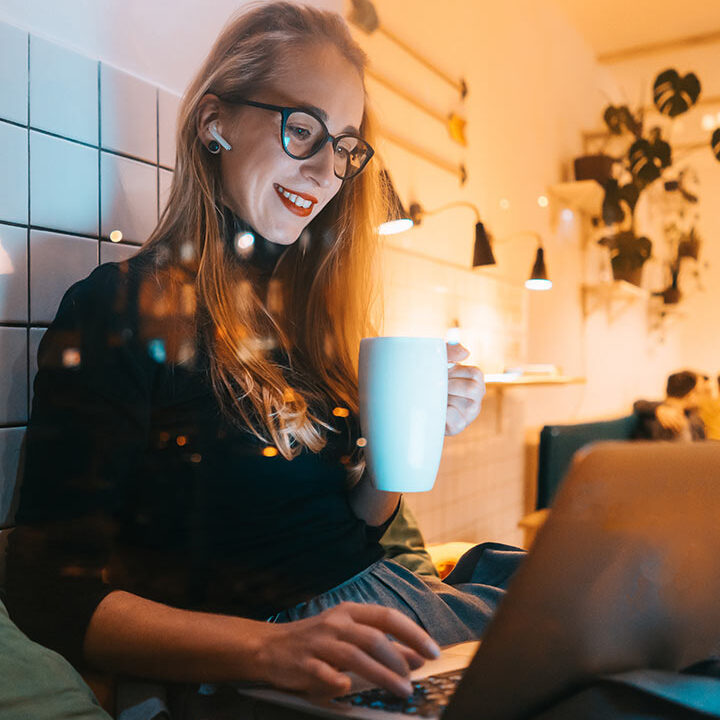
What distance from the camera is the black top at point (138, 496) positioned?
461 mm

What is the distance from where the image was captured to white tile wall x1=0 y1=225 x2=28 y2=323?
1.78ft

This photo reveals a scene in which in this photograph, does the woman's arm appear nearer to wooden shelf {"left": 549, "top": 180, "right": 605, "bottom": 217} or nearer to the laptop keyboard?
the laptop keyboard

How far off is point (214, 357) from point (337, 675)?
0.28 m

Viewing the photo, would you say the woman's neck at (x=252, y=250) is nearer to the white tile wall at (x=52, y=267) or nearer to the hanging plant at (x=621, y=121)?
the white tile wall at (x=52, y=267)

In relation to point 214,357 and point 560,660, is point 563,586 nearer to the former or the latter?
point 560,660

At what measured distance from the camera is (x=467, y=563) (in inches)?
24.0

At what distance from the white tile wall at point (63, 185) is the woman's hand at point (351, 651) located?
1.38 ft

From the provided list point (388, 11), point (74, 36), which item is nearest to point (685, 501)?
point (74, 36)

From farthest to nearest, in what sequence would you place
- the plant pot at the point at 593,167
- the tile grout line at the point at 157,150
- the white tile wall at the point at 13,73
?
1. the plant pot at the point at 593,167
2. the tile grout line at the point at 157,150
3. the white tile wall at the point at 13,73

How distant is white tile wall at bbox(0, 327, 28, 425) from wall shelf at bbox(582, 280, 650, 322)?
69.4 inches

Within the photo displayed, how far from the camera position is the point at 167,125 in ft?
2.24

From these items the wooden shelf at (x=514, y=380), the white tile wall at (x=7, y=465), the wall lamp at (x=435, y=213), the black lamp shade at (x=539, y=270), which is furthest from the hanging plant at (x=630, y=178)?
the white tile wall at (x=7, y=465)

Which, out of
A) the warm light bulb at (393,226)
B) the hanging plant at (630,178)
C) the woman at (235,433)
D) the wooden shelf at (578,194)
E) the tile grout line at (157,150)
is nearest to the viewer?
the woman at (235,433)

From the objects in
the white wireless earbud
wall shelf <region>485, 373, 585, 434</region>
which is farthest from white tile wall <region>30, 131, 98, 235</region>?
wall shelf <region>485, 373, 585, 434</region>
